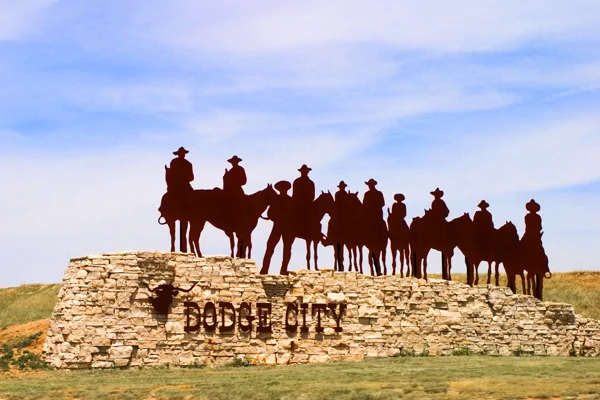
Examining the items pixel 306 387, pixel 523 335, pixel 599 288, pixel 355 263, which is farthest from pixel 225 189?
pixel 599 288

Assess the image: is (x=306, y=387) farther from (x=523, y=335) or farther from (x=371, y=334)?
(x=523, y=335)

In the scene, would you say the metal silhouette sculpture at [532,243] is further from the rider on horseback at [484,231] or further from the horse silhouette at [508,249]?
the rider on horseback at [484,231]

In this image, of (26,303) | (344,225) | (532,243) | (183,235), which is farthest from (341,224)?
(26,303)

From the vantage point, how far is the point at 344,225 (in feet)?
97.7

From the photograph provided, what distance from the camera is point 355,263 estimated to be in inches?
1171

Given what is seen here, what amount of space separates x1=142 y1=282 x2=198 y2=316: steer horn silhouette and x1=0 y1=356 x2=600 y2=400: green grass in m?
1.60

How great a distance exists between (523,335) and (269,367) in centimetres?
863

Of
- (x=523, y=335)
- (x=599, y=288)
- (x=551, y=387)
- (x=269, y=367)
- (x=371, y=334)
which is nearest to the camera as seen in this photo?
(x=551, y=387)

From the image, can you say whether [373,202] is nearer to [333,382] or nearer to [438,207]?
[438,207]

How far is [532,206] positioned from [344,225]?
6975 mm

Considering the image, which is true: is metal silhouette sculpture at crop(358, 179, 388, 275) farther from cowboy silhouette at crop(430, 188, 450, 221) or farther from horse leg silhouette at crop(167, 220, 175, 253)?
horse leg silhouette at crop(167, 220, 175, 253)

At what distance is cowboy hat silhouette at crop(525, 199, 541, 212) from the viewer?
32.8m

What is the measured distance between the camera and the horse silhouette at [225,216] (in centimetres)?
2761

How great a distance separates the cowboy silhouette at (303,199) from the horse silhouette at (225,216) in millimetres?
864
